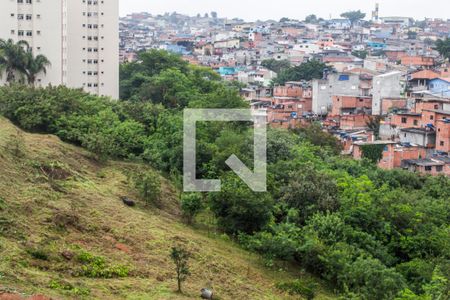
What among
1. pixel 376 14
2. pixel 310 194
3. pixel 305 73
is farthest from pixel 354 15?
pixel 310 194

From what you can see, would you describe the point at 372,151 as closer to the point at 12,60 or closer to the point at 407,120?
the point at 407,120

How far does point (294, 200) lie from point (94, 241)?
5287mm

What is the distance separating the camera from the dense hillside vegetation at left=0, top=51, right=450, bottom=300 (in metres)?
12.9

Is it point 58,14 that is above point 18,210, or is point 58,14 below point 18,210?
above

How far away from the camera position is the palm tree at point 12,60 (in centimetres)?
2838

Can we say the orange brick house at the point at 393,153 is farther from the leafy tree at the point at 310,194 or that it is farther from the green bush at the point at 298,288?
the green bush at the point at 298,288

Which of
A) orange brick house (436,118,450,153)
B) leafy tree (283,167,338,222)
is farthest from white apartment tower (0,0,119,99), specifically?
leafy tree (283,167,338,222)

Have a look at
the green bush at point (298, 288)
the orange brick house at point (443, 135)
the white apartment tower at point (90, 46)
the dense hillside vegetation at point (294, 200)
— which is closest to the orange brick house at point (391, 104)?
the orange brick house at point (443, 135)

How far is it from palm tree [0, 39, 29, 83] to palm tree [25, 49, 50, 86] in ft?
0.49

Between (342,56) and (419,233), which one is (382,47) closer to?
(342,56)

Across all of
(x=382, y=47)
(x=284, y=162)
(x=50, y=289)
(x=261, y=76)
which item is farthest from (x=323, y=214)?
(x=382, y=47)

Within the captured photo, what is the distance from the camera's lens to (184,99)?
27.7 metres

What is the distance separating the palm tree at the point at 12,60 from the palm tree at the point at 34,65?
150 mm

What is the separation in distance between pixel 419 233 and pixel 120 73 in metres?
23.3
